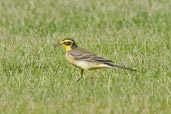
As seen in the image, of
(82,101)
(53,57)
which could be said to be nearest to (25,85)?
(82,101)

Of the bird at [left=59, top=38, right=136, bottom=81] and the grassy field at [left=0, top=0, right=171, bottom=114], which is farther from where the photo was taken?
the bird at [left=59, top=38, right=136, bottom=81]

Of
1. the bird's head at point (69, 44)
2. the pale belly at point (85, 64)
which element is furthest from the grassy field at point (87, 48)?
the bird's head at point (69, 44)

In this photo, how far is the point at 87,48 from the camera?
14383 mm

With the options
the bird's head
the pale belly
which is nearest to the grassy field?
the pale belly

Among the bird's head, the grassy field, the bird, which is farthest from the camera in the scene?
the bird's head

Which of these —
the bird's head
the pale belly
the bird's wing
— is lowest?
the pale belly

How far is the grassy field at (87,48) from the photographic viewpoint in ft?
33.9

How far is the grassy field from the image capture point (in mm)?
10320

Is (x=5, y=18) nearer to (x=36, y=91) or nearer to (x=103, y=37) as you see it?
(x=103, y=37)

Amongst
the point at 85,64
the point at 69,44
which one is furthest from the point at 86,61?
the point at 69,44

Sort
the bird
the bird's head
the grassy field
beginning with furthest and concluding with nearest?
the bird's head, the bird, the grassy field

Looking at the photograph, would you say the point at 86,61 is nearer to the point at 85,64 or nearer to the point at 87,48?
the point at 85,64

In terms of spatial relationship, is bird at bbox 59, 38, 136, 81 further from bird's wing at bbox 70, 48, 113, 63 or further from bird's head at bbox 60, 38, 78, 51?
bird's head at bbox 60, 38, 78, 51

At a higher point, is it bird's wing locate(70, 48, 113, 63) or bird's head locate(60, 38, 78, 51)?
bird's head locate(60, 38, 78, 51)
